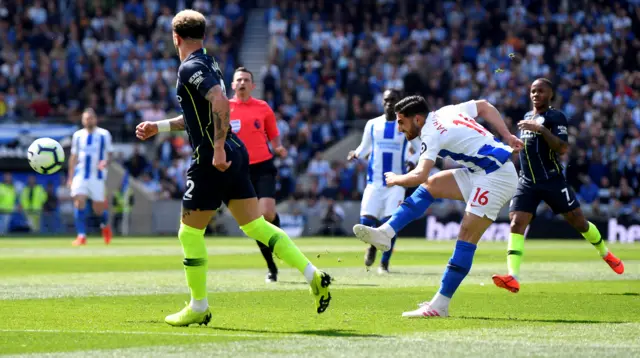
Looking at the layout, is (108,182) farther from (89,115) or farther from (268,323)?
(268,323)

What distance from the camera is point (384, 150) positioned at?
16.4 meters

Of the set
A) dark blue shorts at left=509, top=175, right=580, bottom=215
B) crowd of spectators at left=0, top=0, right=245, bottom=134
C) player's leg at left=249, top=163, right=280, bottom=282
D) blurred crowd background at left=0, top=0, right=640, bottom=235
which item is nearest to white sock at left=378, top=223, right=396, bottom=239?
dark blue shorts at left=509, top=175, right=580, bottom=215

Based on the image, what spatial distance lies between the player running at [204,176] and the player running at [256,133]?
17.8 feet

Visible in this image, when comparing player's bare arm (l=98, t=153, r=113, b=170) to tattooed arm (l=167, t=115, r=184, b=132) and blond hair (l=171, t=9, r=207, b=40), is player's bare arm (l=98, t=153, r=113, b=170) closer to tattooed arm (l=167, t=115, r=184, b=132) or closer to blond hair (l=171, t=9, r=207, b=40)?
tattooed arm (l=167, t=115, r=184, b=132)

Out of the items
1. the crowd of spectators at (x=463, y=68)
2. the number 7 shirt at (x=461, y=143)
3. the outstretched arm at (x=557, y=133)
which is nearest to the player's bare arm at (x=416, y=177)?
the number 7 shirt at (x=461, y=143)

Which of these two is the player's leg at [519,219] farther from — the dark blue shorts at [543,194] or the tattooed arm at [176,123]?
the tattooed arm at [176,123]

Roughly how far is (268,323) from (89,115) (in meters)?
15.2

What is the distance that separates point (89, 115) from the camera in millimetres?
23203

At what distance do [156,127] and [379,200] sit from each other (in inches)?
298

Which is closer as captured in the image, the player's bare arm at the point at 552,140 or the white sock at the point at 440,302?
the white sock at the point at 440,302

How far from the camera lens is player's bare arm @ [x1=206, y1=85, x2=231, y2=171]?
828 centimetres

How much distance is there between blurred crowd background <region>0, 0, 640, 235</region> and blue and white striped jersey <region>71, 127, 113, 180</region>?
8.65 meters

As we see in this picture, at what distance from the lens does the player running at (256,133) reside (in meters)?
14.3

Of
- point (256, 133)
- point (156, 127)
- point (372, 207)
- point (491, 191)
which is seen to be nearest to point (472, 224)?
point (491, 191)
